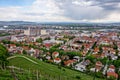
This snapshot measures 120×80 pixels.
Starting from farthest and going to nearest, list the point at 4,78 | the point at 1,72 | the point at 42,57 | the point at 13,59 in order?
1. the point at 42,57
2. the point at 13,59
3. the point at 1,72
4. the point at 4,78

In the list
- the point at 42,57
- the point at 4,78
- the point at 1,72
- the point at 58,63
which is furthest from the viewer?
the point at 42,57

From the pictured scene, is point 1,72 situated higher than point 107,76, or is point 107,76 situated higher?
point 1,72

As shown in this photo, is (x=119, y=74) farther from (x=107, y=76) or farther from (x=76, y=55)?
(x=76, y=55)

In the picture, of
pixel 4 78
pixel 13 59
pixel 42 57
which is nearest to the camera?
pixel 4 78

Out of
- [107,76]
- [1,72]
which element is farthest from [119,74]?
[1,72]

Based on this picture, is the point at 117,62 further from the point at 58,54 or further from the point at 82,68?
the point at 58,54

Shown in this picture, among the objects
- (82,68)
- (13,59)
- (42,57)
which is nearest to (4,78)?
(13,59)

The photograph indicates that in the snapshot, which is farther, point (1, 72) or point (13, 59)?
point (13, 59)

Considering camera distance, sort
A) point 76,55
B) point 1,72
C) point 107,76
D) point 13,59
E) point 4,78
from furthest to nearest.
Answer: point 76,55 → point 13,59 → point 107,76 → point 1,72 → point 4,78

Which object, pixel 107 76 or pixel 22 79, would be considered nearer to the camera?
pixel 22 79
